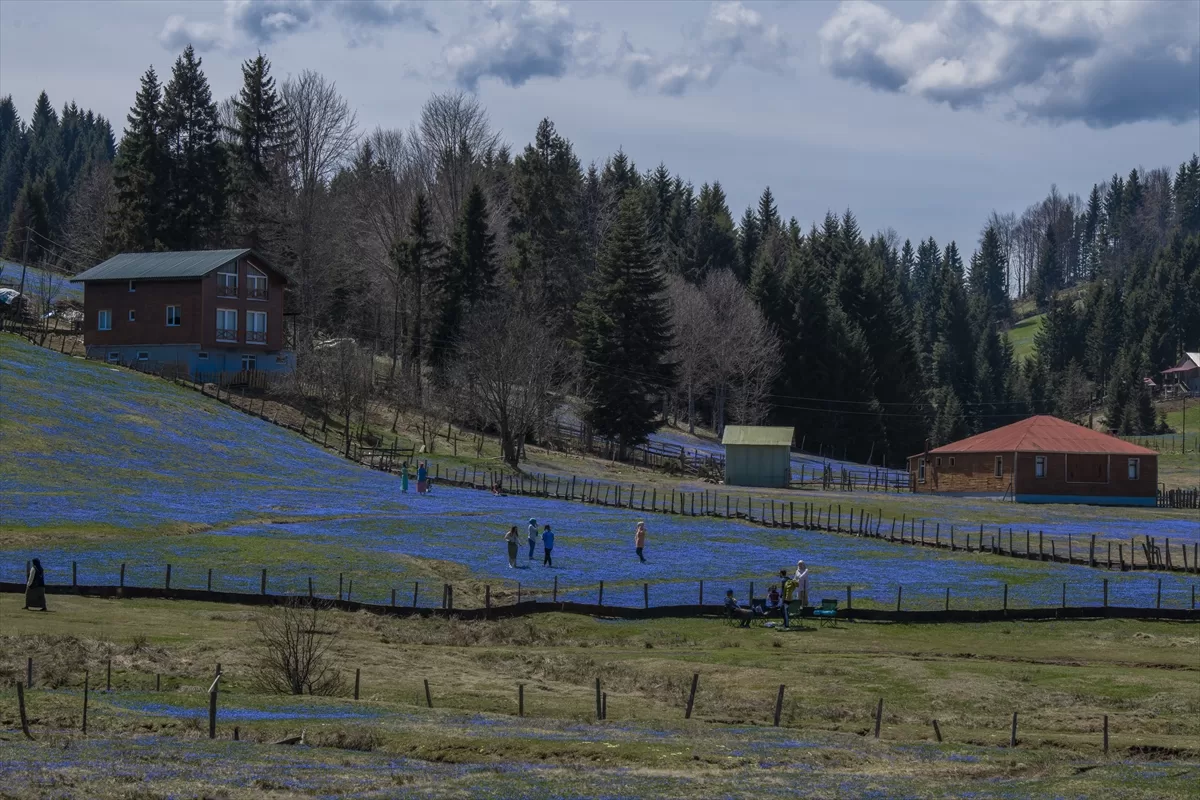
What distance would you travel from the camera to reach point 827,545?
241ft

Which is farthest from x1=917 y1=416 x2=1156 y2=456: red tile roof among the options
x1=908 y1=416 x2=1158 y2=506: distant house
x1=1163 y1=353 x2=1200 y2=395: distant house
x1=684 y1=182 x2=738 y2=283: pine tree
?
x1=1163 y1=353 x2=1200 y2=395: distant house

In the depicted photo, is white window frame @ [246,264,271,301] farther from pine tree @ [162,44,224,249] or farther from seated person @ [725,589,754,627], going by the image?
seated person @ [725,589,754,627]

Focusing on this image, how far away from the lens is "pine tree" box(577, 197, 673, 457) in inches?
4621

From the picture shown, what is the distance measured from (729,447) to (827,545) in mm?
36369

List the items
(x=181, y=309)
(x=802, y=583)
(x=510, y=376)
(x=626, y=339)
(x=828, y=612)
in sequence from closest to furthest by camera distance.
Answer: (x=828, y=612) → (x=802, y=583) → (x=510, y=376) → (x=181, y=309) → (x=626, y=339)

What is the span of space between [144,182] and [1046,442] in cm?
8012

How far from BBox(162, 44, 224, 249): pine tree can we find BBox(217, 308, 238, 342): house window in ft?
65.5

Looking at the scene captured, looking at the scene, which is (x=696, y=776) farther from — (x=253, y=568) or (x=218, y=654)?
(x=253, y=568)

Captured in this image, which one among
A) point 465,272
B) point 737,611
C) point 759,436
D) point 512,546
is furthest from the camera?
point 465,272

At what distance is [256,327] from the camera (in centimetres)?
11544

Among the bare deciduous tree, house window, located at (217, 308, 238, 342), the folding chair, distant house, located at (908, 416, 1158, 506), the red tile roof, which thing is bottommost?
the folding chair

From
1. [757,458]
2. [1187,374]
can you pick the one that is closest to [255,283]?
[757,458]

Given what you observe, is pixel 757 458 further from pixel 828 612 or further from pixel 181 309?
pixel 828 612

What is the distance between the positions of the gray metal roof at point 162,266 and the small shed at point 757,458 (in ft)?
136
